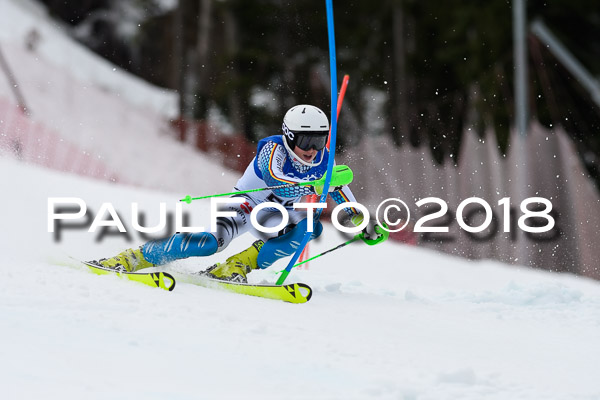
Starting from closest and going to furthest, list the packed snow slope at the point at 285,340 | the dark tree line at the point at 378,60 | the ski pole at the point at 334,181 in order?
the packed snow slope at the point at 285,340 → the ski pole at the point at 334,181 → the dark tree line at the point at 378,60

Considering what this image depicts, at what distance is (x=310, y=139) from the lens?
223 inches

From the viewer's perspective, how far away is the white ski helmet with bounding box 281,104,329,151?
18.5 ft

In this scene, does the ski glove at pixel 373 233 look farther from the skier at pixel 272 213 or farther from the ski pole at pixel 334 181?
the ski pole at pixel 334 181

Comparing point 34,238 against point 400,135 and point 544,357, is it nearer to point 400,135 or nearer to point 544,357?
point 544,357

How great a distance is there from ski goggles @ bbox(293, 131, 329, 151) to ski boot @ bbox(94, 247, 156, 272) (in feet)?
4.23

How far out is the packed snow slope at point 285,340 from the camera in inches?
135

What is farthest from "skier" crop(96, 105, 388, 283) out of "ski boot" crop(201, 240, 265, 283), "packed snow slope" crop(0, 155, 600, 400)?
"packed snow slope" crop(0, 155, 600, 400)

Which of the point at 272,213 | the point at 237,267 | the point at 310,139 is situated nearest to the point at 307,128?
the point at 310,139

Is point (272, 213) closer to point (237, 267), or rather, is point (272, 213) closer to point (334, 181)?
point (237, 267)

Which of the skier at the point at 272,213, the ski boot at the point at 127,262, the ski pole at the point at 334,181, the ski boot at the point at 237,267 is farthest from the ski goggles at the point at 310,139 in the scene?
the ski boot at the point at 127,262

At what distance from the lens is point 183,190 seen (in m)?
19.0

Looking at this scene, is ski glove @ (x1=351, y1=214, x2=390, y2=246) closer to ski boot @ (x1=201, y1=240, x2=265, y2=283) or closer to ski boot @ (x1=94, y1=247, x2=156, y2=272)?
ski boot @ (x1=201, y1=240, x2=265, y2=283)

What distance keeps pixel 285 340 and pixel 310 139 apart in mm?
1749

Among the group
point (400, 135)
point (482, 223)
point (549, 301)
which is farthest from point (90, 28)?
point (549, 301)
